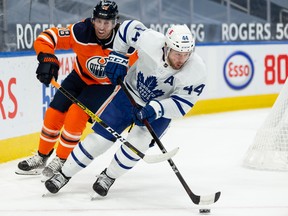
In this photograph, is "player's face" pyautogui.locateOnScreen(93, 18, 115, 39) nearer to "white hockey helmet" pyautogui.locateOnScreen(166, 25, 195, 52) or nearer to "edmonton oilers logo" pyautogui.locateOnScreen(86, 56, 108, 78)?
"edmonton oilers logo" pyautogui.locateOnScreen(86, 56, 108, 78)

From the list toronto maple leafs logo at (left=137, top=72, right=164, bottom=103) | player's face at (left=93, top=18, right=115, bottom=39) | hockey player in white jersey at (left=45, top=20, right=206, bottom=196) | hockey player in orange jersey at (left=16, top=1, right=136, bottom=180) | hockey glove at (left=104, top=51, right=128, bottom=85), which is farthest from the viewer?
hockey player in orange jersey at (left=16, top=1, right=136, bottom=180)

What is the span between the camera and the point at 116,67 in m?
4.84

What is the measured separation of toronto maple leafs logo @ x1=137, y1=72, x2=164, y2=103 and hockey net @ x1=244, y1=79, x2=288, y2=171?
1.32 m

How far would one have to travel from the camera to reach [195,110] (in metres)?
9.18

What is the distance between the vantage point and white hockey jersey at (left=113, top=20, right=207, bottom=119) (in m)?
4.55

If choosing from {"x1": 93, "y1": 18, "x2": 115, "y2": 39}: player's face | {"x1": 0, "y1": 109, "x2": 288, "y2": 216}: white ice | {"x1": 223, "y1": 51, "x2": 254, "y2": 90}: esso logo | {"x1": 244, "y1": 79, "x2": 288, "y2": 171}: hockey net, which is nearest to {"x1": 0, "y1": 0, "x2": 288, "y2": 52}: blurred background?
{"x1": 223, "y1": 51, "x2": 254, "y2": 90}: esso logo

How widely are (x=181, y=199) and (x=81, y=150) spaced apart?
60cm

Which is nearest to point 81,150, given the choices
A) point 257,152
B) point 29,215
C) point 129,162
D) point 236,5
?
point 129,162

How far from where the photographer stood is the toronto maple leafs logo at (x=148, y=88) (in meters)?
4.67

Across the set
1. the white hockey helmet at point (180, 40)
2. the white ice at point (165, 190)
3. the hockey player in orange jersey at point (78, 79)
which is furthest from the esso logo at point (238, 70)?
the white hockey helmet at point (180, 40)

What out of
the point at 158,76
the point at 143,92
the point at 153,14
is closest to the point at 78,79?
the point at 143,92

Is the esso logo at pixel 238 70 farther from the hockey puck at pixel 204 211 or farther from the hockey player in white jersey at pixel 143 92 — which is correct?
the hockey puck at pixel 204 211

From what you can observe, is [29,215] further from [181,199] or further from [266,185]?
[266,185]

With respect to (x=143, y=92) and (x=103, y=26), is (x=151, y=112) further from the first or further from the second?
(x=103, y=26)
